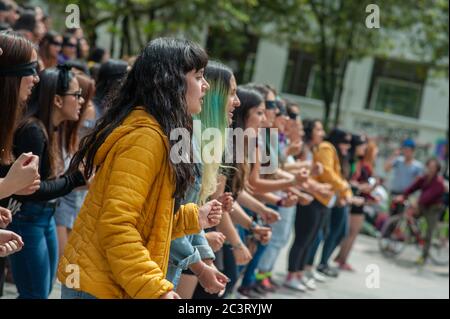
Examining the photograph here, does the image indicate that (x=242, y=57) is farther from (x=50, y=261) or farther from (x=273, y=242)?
(x=50, y=261)

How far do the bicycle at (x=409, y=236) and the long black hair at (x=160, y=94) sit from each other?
34.0 ft

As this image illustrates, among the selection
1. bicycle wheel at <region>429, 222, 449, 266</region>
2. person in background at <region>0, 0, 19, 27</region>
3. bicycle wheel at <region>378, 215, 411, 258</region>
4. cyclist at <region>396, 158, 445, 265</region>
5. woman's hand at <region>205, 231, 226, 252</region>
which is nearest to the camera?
woman's hand at <region>205, 231, 226, 252</region>

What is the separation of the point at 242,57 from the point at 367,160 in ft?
58.7

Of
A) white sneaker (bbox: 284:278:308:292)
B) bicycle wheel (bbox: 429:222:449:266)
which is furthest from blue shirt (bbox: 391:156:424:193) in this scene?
white sneaker (bbox: 284:278:308:292)

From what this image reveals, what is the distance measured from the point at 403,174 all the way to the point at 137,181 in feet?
40.8

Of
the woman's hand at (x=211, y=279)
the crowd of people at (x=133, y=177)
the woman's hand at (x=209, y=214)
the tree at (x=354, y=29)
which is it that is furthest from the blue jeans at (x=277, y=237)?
the tree at (x=354, y=29)

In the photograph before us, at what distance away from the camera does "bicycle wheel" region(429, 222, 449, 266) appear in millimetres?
13156

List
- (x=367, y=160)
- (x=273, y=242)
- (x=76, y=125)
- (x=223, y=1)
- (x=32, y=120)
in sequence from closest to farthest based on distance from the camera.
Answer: (x=32, y=120) < (x=76, y=125) < (x=273, y=242) < (x=367, y=160) < (x=223, y=1)

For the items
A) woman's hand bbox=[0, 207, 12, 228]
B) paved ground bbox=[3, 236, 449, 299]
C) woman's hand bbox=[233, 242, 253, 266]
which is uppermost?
woman's hand bbox=[0, 207, 12, 228]

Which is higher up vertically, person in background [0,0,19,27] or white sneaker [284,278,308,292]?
person in background [0,0,19,27]

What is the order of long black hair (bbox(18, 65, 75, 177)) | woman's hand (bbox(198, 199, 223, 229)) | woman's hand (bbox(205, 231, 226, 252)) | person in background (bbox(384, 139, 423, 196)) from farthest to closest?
person in background (bbox(384, 139, 423, 196)) → long black hair (bbox(18, 65, 75, 177)) → woman's hand (bbox(205, 231, 226, 252)) → woman's hand (bbox(198, 199, 223, 229))

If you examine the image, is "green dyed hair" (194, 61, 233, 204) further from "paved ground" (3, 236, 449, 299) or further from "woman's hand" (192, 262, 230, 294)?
"paved ground" (3, 236, 449, 299)

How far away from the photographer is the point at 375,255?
44.5 feet
